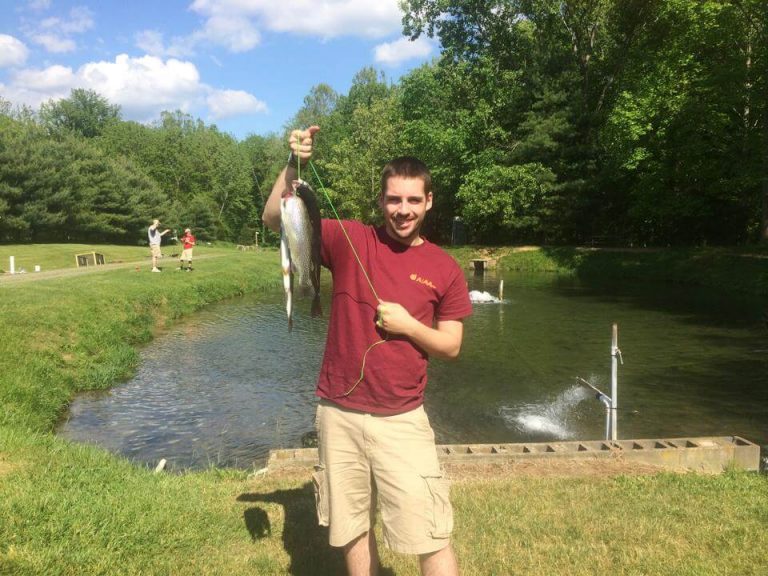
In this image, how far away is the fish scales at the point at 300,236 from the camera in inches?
139

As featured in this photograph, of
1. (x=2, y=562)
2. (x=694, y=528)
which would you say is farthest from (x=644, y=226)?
(x=2, y=562)

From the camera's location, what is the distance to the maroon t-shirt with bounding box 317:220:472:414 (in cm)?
354

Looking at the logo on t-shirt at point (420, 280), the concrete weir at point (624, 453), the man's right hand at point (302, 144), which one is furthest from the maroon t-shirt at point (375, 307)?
the concrete weir at point (624, 453)

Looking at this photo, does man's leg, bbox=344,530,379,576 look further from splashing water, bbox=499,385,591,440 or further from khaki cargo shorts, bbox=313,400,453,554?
splashing water, bbox=499,385,591,440

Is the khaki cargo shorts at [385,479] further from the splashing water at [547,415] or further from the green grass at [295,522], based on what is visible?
the splashing water at [547,415]

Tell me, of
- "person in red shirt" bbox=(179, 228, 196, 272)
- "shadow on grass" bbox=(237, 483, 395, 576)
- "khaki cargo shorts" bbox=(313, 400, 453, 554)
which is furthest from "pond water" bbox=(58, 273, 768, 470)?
"person in red shirt" bbox=(179, 228, 196, 272)

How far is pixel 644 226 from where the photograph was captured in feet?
162

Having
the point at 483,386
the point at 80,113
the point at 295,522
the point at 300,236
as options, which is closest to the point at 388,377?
the point at 300,236

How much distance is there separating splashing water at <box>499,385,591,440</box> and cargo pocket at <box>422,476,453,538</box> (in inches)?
322

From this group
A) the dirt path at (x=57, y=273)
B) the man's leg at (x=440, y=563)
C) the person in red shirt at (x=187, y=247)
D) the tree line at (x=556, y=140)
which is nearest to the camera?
the man's leg at (x=440, y=563)

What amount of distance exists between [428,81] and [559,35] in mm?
14063

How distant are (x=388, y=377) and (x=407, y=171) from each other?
48.7 inches

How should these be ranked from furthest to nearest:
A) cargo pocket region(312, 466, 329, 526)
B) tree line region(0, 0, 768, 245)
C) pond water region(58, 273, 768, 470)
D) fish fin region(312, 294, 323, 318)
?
tree line region(0, 0, 768, 245) < pond water region(58, 273, 768, 470) < fish fin region(312, 294, 323, 318) < cargo pocket region(312, 466, 329, 526)

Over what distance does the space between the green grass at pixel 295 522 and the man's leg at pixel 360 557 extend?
119 centimetres
